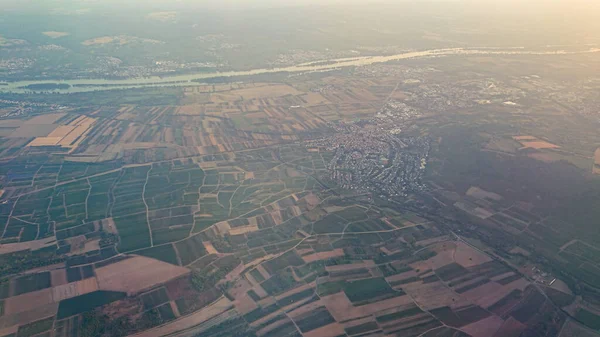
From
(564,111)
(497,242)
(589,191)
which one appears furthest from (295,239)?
(564,111)

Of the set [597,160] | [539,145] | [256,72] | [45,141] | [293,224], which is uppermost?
[597,160]

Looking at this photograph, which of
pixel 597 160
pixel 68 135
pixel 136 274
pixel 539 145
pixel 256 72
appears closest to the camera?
pixel 136 274

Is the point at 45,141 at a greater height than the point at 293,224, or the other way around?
the point at 293,224

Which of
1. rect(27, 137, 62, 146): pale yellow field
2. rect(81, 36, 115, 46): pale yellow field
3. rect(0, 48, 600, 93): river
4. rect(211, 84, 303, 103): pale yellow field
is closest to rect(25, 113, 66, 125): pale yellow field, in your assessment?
rect(27, 137, 62, 146): pale yellow field

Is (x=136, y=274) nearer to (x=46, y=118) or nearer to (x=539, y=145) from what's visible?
(x=46, y=118)

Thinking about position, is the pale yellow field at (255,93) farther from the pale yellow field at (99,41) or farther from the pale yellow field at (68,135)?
the pale yellow field at (99,41)

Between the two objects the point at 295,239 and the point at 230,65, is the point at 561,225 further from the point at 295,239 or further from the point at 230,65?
the point at 230,65

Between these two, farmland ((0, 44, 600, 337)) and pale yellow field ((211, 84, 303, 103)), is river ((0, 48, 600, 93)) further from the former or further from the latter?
farmland ((0, 44, 600, 337))

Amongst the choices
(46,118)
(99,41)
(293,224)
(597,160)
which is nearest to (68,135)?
(46,118)
